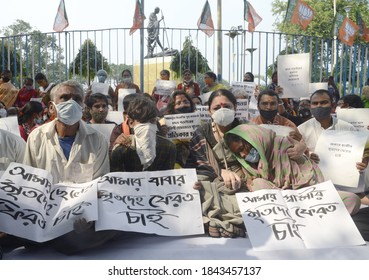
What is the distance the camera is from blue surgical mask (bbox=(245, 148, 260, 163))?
349 centimetres

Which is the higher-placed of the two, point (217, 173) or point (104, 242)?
point (217, 173)

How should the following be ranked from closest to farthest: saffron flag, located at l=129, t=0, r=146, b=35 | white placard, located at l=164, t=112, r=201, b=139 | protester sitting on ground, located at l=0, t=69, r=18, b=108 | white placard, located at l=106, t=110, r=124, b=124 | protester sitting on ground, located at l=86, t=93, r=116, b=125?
white placard, located at l=164, t=112, r=201, b=139 → protester sitting on ground, located at l=86, t=93, r=116, b=125 → white placard, located at l=106, t=110, r=124, b=124 → protester sitting on ground, located at l=0, t=69, r=18, b=108 → saffron flag, located at l=129, t=0, r=146, b=35

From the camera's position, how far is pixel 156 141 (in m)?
3.59

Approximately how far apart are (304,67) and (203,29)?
475 centimetres

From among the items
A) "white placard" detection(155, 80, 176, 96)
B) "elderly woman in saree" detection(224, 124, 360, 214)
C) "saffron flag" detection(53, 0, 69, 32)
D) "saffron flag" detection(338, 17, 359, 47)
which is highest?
"saffron flag" detection(53, 0, 69, 32)

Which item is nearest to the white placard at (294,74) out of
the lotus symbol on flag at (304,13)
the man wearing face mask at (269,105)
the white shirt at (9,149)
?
the man wearing face mask at (269,105)

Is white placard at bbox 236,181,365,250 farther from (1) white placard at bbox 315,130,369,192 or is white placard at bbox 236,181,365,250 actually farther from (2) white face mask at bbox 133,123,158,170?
(2) white face mask at bbox 133,123,158,170

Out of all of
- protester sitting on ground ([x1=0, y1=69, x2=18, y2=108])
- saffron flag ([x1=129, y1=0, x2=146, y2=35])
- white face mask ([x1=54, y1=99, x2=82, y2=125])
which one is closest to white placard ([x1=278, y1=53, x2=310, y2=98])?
white face mask ([x1=54, y1=99, x2=82, y2=125])

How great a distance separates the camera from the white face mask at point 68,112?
129 inches

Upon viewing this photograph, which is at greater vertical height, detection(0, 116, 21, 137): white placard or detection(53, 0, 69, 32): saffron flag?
detection(53, 0, 69, 32): saffron flag

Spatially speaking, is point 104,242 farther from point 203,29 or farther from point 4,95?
point 203,29

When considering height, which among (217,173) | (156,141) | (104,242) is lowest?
(104,242)

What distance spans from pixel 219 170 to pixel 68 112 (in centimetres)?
130
